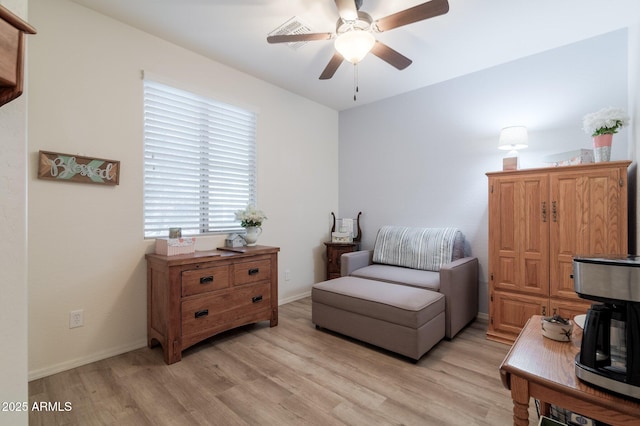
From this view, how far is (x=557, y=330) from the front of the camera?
1.25m

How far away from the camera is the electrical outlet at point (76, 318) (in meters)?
2.12

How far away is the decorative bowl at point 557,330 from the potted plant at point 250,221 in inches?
97.9

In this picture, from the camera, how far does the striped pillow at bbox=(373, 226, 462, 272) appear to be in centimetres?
304

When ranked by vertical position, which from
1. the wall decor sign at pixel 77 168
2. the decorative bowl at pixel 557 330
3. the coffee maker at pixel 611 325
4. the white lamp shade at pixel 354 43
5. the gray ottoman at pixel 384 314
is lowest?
the gray ottoman at pixel 384 314

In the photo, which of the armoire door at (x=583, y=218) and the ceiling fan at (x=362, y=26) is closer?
the ceiling fan at (x=362, y=26)

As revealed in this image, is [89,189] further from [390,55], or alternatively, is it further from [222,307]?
[390,55]

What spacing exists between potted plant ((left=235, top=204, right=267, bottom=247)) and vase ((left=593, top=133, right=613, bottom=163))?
3019mm

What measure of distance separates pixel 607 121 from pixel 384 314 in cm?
229

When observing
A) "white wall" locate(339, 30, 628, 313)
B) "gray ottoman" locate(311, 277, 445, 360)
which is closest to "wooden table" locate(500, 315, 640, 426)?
"gray ottoman" locate(311, 277, 445, 360)

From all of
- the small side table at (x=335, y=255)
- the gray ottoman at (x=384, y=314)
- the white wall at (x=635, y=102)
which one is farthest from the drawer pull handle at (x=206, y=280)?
the white wall at (x=635, y=102)

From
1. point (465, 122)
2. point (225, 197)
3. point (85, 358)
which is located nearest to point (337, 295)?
point (225, 197)

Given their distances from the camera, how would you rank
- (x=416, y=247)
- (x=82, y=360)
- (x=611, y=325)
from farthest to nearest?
(x=416, y=247) → (x=82, y=360) → (x=611, y=325)

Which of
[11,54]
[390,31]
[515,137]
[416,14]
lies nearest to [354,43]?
[416,14]

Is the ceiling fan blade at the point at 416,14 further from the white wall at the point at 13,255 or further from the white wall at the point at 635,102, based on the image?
the white wall at the point at 13,255
